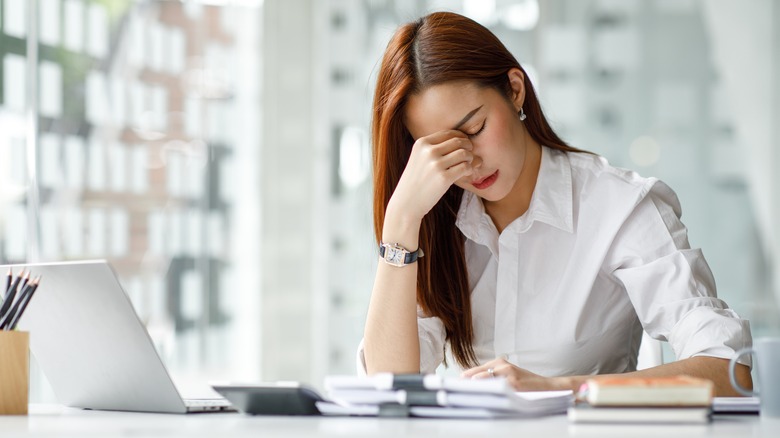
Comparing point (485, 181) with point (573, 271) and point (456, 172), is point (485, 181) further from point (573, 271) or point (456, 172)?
point (573, 271)

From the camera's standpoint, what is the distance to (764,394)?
3.29ft

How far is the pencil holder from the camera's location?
47.3 inches

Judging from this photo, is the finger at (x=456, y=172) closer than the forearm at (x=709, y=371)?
No

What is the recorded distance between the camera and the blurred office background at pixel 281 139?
3.61 meters

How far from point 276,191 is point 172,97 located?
2.25 ft

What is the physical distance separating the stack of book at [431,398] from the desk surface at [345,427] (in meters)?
0.02

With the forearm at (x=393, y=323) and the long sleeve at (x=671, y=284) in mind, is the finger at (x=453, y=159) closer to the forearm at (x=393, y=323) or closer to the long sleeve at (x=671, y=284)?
the forearm at (x=393, y=323)

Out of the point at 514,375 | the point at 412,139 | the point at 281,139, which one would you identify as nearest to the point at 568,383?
the point at 514,375

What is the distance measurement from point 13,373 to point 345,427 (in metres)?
0.54

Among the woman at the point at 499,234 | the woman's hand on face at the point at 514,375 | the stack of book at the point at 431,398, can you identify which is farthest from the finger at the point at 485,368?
the woman at the point at 499,234

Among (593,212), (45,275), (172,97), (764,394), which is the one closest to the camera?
(764,394)

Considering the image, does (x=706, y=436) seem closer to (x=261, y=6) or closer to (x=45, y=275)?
(x=45, y=275)

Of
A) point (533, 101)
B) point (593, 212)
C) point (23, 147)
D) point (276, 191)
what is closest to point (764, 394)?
point (593, 212)

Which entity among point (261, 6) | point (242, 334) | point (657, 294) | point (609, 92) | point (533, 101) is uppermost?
point (261, 6)
